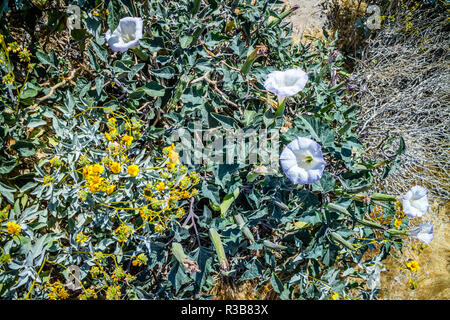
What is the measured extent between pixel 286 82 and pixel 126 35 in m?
0.71

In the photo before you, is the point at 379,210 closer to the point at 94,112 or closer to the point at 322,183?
the point at 322,183

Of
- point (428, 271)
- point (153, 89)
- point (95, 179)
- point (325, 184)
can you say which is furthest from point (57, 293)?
point (428, 271)

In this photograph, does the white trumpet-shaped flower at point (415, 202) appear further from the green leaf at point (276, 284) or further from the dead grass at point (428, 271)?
the dead grass at point (428, 271)

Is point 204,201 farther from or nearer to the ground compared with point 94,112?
nearer to the ground

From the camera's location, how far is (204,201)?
6.25 feet

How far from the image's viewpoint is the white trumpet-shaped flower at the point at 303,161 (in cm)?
121

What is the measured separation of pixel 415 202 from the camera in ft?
4.99

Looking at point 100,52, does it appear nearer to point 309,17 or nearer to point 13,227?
point 13,227

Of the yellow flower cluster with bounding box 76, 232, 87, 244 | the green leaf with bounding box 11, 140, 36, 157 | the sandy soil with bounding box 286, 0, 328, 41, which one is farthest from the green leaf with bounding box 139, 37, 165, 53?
the sandy soil with bounding box 286, 0, 328, 41

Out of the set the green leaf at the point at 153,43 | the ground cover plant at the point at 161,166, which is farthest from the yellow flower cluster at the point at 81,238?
the green leaf at the point at 153,43

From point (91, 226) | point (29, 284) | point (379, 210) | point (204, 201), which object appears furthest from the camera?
point (379, 210)
